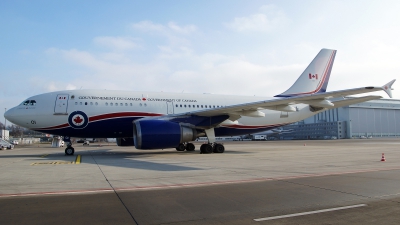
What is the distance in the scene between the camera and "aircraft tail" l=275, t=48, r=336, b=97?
23.5 m

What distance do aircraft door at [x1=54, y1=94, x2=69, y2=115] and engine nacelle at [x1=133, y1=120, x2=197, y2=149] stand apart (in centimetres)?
446

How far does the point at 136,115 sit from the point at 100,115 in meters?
2.07

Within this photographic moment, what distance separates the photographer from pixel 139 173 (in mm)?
10008

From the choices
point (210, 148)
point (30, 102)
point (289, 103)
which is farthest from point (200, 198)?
point (30, 102)

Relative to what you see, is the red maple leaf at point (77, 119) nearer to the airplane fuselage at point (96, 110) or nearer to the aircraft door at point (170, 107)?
the airplane fuselage at point (96, 110)

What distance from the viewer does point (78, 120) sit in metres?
17.5

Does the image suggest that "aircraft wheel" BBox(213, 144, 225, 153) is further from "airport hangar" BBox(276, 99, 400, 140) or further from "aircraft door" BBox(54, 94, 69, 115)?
"airport hangar" BBox(276, 99, 400, 140)

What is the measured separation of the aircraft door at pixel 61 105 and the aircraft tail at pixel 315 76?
15375 mm

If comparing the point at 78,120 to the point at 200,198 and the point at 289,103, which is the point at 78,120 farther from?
the point at 200,198

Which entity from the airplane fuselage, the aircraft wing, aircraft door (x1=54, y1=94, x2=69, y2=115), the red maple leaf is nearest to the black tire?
the airplane fuselage

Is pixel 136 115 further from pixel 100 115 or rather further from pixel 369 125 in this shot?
pixel 369 125

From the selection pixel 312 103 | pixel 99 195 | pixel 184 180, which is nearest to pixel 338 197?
pixel 184 180

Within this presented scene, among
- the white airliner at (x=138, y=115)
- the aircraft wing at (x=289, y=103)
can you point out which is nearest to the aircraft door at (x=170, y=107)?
the white airliner at (x=138, y=115)

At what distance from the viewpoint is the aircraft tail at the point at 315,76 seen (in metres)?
23.5
